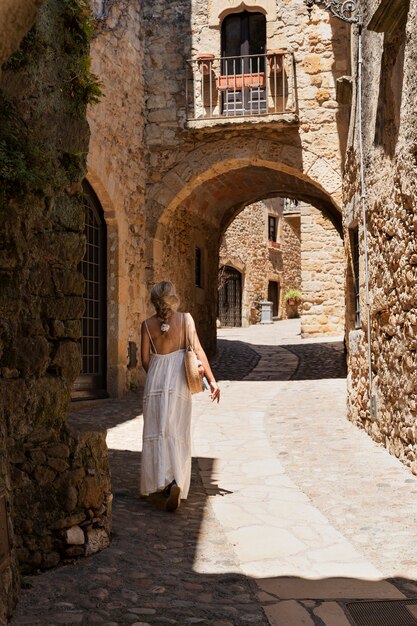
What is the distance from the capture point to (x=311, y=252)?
61.4ft

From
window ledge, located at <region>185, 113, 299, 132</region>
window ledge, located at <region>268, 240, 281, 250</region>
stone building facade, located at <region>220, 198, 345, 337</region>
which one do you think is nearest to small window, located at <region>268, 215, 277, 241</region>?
stone building facade, located at <region>220, 198, 345, 337</region>

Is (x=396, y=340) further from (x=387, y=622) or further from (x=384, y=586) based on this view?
(x=387, y=622)

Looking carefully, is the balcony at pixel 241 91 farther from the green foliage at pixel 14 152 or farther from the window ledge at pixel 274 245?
the window ledge at pixel 274 245

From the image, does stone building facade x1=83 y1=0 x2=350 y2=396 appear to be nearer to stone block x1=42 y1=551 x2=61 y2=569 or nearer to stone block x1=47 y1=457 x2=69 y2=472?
stone block x1=47 y1=457 x2=69 y2=472

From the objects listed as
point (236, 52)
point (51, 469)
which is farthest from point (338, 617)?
point (236, 52)

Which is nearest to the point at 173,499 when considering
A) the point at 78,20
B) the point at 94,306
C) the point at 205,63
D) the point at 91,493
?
the point at 91,493

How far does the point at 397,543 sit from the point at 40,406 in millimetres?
2078

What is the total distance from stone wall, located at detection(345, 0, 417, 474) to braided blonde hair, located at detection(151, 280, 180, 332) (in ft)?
6.51

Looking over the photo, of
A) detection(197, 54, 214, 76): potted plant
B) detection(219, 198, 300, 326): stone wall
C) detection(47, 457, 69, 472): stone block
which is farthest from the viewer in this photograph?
detection(219, 198, 300, 326): stone wall

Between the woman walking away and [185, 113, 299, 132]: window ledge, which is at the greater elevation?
[185, 113, 299, 132]: window ledge

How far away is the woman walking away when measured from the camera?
441 cm

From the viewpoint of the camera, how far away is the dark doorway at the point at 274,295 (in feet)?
102

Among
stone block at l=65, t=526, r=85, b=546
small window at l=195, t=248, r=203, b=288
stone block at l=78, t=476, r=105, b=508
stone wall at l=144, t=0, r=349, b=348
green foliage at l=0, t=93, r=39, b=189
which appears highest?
stone wall at l=144, t=0, r=349, b=348

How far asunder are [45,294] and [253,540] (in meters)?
1.79
